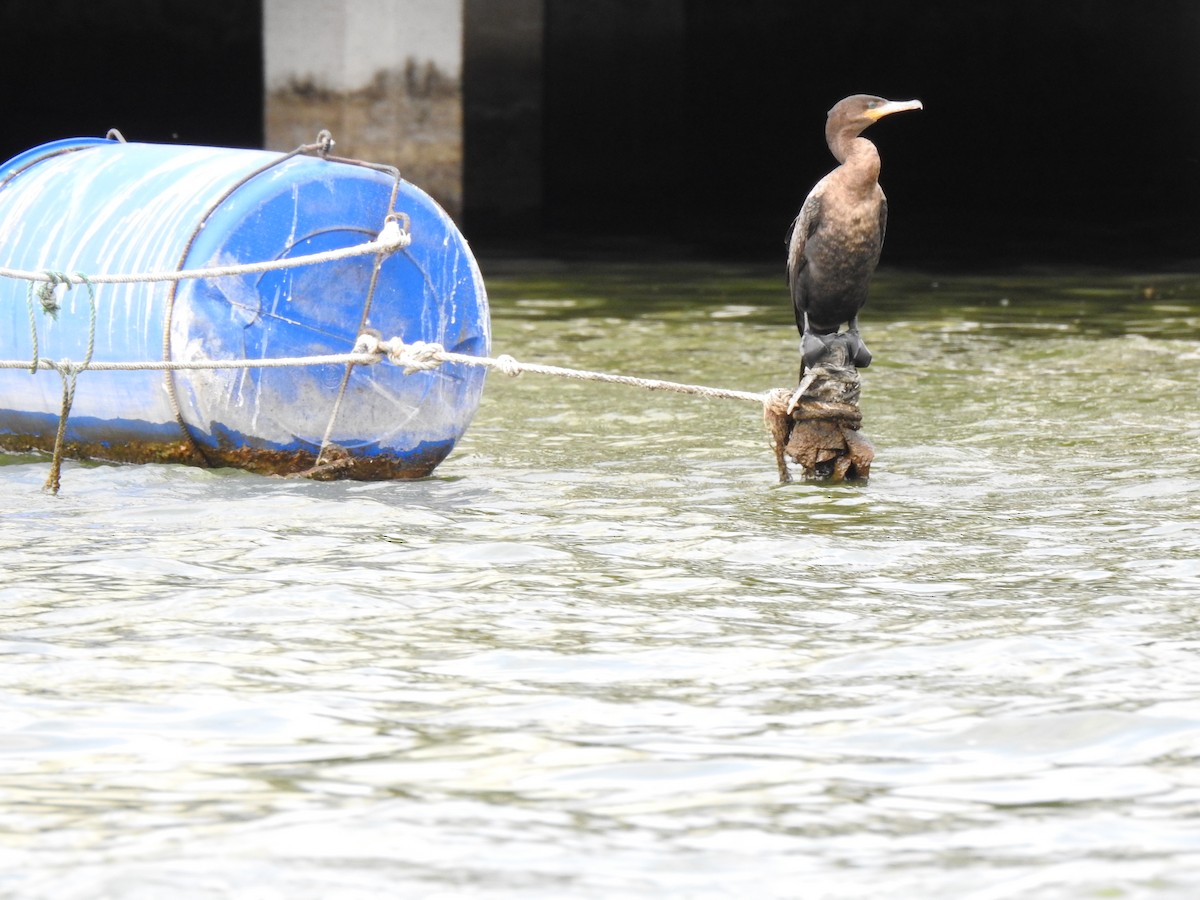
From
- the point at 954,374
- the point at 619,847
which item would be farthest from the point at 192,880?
the point at 954,374

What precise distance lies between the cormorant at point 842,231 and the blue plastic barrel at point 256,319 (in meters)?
1.30

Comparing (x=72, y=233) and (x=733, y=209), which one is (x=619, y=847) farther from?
(x=733, y=209)

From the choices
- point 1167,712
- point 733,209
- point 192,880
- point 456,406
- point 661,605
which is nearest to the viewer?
point 192,880

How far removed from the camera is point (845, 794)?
405cm

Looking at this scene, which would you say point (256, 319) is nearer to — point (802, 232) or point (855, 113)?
point (802, 232)

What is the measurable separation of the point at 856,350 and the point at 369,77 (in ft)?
37.5

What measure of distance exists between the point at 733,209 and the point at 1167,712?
2078 centimetres

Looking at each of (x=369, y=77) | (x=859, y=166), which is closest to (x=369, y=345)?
(x=859, y=166)

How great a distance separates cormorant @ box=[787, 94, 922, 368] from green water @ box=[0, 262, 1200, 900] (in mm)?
688

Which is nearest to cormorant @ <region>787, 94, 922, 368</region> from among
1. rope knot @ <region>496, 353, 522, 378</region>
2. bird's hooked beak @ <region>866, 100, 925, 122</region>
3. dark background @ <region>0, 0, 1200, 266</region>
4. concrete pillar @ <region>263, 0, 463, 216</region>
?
bird's hooked beak @ <region>866, 100, 925, 122</region>

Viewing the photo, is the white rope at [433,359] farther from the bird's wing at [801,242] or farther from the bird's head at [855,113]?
the bird's head at [855,113]

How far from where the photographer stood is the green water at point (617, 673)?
3.72m

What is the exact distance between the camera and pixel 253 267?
725 cm

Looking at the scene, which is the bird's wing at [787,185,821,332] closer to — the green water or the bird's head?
the bird's head
